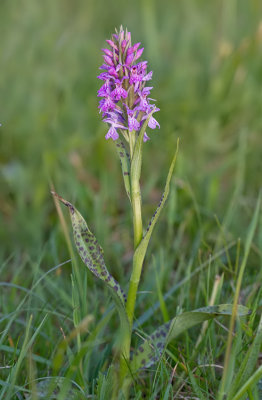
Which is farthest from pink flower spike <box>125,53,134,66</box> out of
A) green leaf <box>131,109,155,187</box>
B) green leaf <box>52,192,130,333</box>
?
green leaf <box>52,192,130,333</box>

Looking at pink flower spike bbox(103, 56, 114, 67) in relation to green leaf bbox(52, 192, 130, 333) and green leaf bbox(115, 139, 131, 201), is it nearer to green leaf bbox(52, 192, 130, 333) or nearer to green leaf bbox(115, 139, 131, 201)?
green leaf bbox(115, 139, 131, 201)

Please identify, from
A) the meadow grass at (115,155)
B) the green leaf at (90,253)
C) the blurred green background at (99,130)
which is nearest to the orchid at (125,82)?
the green leaf at (90,253)

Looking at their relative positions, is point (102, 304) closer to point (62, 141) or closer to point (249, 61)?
point (62, 141)

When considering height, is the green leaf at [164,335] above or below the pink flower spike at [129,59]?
below

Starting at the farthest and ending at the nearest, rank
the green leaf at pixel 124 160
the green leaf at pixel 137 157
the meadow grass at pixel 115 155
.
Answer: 1. the meadow grass at pixel 115 155
2. the green leaf at pixel 124 160
3. the green leaf at pixel 137 157

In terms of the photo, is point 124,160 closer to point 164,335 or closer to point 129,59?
point 129,59

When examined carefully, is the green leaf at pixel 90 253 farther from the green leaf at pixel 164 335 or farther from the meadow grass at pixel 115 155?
the meadow grass at pixel 115 155
